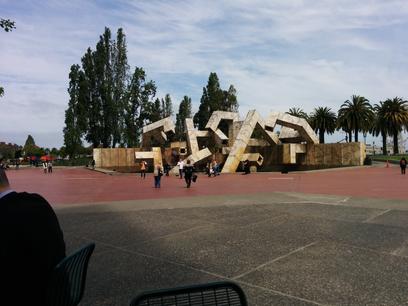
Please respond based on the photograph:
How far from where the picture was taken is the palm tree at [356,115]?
62812 millimetres

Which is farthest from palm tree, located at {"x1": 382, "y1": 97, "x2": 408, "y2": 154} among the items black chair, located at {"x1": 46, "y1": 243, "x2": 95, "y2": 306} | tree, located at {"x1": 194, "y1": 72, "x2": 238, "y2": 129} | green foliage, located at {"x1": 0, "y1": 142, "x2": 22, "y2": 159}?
black chair, located at {"x1": 46, "y1": 243, "x2": 95, "y2": 306}

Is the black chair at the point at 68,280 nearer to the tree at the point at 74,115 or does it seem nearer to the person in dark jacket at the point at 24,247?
the person in dark jacket at the point at 24,247

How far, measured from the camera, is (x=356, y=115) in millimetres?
63094

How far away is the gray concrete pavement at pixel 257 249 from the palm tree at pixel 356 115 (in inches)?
2190

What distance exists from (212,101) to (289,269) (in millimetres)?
64633

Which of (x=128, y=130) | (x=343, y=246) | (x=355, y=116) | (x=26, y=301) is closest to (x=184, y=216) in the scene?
(x=343, y=246)

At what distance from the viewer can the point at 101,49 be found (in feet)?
179

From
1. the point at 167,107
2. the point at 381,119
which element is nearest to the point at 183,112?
the point at 167,107

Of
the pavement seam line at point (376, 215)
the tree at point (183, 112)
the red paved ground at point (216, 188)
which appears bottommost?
the pavement seam line at point (376, 215)

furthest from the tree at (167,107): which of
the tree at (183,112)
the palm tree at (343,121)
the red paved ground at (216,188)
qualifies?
the red paved ground at (216,188)

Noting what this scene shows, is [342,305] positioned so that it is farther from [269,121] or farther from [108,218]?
[269,121]

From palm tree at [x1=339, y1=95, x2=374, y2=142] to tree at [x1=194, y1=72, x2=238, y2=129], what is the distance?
18.2m

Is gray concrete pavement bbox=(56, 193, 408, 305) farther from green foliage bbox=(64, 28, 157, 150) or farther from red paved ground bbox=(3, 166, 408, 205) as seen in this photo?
green foliage bbox=(64, 28, 157, 150)

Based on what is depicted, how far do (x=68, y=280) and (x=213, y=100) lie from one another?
67480 mm
